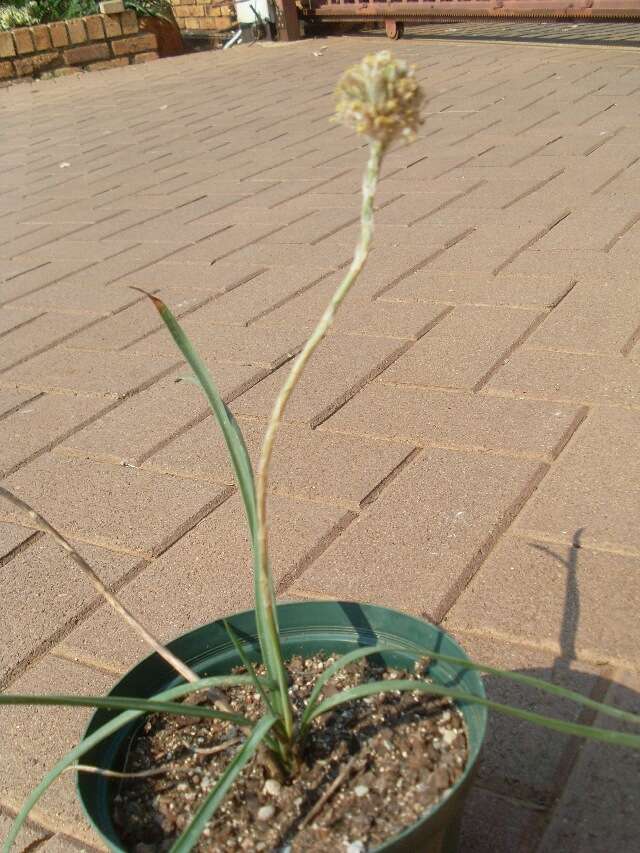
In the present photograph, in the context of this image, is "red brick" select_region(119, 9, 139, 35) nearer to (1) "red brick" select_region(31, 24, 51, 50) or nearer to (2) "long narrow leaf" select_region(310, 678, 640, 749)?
(1) "red brick" select_region(31, 24, 51, 50)

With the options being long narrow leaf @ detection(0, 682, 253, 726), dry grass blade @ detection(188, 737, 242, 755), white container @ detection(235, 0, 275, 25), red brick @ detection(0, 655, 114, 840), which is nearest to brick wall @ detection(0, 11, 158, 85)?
white container @ detection(235, 0, 275, 25)

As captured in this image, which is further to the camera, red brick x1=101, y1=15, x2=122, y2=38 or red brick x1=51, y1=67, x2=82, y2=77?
red brick x1=51, y1=67, x2=82, y2=77

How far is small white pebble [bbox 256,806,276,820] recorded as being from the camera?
116 cm

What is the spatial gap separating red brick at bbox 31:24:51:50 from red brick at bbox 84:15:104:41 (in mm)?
364

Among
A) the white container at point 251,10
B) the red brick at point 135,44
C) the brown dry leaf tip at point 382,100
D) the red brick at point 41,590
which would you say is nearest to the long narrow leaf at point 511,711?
the brown dry leaf tip at point 382,100

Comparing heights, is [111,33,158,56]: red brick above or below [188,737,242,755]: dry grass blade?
below

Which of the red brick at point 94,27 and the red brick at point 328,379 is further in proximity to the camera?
the red brick at point 94,27

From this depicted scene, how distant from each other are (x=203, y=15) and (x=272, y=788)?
33.1ft

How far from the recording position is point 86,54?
9445 mm

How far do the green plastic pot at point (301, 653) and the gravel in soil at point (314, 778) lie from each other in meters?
0.03

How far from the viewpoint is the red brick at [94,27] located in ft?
30.6

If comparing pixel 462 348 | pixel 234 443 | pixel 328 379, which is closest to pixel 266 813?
pixel 234 443

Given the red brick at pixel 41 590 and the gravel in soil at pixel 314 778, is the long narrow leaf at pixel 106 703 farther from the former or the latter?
the red brick at pixel 41 590

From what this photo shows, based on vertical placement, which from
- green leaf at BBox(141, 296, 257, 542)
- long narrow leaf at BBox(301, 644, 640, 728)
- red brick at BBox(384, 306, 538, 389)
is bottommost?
red brick at BBox(384, 306, 538, 389)
